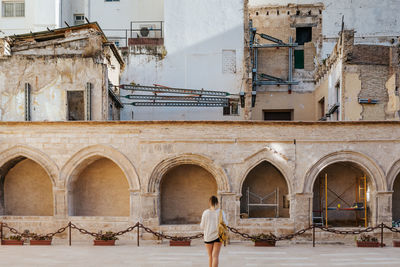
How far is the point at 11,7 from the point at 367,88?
71.4 feet

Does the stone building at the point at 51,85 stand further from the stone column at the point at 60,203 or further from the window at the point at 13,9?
the window at the point at 13,9

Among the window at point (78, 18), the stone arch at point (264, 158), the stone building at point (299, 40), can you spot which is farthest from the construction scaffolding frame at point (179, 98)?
the window at point (78, 18)

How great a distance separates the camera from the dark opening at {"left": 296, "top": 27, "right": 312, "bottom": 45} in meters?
24.3

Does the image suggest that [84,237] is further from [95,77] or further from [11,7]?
[11,7]

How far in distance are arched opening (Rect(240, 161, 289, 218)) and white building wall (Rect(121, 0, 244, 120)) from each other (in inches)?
231

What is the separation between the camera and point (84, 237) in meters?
14.1

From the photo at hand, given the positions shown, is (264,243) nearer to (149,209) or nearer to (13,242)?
(149,209)

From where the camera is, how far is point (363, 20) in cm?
2362

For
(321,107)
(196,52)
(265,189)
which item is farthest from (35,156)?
(321,107)

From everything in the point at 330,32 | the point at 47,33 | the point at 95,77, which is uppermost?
the point at 330,32

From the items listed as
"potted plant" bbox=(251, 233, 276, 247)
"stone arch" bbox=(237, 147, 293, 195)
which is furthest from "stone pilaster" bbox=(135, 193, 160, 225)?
"potted plant" bbox=(251, 233, 276, 247)

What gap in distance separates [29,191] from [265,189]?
986 cm

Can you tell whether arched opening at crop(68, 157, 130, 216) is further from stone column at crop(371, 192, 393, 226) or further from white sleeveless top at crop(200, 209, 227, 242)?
stone column at crop(371, 192, 393, 226)

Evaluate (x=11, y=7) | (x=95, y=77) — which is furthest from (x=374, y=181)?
(x=11, y=7)
